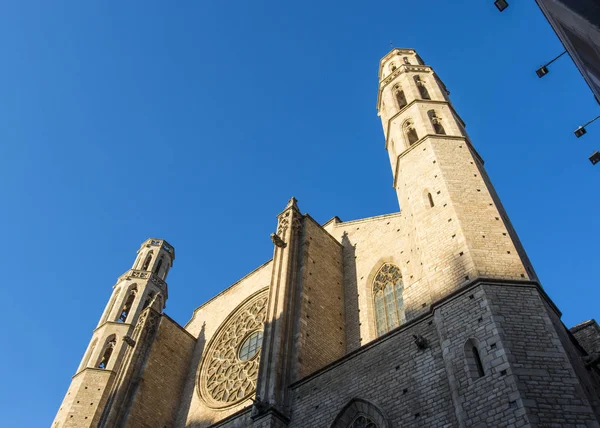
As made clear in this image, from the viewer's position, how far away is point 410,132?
548 inches

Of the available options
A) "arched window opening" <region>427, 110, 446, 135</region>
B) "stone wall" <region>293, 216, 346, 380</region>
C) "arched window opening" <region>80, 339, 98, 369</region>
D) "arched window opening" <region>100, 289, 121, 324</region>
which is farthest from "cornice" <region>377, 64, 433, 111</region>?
"arched window opening" <region>80, 339, 98, 369</region>

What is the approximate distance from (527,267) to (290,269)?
A: 5340 mm

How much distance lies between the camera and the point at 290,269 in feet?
40.7

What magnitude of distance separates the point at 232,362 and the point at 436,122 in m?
8.37

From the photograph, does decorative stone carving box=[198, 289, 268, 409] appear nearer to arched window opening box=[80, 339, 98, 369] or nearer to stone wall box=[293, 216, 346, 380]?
stone wall box=[293, 216, 346, 380]

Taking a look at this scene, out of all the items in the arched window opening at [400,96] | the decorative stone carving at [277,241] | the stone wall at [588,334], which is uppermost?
the arched window opening at [400,96]

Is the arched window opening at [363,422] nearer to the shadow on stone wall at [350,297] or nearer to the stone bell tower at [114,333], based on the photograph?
the shadow on stone wall at [350,297]

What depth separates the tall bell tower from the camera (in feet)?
28.8

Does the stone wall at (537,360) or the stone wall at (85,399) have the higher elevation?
the stone wall at (85,399)

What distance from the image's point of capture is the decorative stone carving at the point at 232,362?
13.2 metres

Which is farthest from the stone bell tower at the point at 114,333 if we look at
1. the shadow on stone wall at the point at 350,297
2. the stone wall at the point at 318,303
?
the shadow on stone wall at the point at 350,297

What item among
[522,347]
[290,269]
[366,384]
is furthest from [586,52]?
[290,269]

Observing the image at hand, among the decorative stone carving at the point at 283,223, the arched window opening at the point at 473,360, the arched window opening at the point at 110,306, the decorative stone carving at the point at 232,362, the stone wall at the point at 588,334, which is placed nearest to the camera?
the arched window opening at the point at 473,360

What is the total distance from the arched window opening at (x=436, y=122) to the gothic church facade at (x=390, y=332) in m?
0.07
